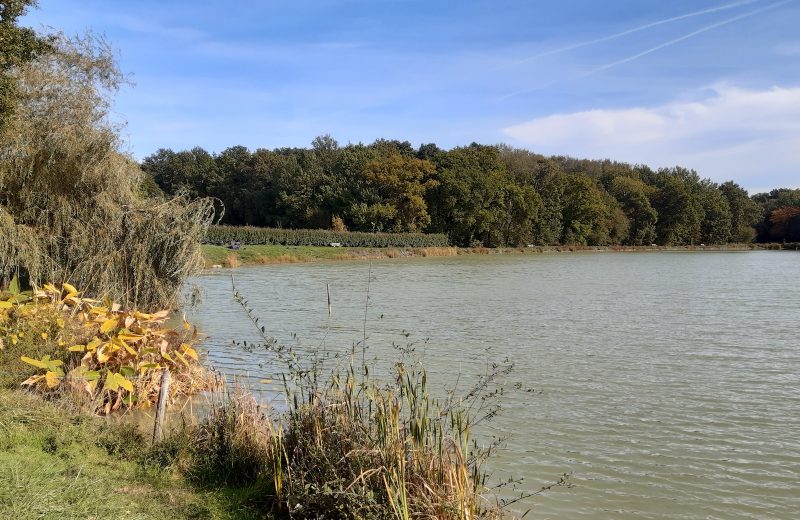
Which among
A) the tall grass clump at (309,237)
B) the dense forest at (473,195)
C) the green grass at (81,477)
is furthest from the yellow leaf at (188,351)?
the dense forest at (473,195)

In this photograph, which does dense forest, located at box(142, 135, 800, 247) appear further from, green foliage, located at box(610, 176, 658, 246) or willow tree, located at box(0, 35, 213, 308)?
willow tree, located at box(0, 35, 213, 308)

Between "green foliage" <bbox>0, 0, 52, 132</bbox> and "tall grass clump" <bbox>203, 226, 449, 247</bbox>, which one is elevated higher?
"green foliage" <bbox>0, 0, 52, 132</bbox>

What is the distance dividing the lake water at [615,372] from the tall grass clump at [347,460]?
109 cm

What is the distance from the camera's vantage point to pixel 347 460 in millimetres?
4777

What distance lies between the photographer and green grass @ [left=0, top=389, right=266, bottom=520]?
415cm

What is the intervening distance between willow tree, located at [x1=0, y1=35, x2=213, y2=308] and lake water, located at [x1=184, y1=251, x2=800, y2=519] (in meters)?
2.41

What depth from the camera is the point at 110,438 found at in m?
5.82

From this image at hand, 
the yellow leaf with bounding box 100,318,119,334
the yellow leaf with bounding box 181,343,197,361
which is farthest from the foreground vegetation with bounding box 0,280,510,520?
the yellow leaf with bounding box 181,343,197,361

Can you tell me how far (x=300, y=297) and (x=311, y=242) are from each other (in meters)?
34.2

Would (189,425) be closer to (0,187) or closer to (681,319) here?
(0,187)

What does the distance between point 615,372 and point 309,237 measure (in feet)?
160

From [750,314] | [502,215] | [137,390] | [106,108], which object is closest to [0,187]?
[106,108]

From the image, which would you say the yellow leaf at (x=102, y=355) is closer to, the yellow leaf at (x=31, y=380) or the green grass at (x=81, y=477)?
the yellow leaf at (x=31, y=380)

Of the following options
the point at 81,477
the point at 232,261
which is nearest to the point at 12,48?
the point at 81,477
